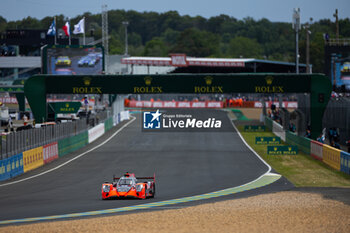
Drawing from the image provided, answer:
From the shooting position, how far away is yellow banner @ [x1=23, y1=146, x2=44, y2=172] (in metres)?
31.6

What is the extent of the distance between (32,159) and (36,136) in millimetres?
1449

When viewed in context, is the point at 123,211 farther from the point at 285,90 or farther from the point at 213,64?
the point at 213,64

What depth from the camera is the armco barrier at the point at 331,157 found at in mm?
31358

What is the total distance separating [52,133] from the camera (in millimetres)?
37000

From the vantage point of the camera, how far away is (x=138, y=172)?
3139cm

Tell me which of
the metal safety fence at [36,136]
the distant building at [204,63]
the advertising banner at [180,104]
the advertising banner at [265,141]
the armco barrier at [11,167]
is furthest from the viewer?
the distant building at [204,63]

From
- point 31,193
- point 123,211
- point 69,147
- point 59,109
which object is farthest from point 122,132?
point 123,211

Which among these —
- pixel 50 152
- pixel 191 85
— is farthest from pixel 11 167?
pixel 191 85

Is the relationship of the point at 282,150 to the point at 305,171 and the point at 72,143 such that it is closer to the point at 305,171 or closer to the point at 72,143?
the point at 305,171

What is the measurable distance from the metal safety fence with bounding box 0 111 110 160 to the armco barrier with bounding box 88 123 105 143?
→ 1784 mm

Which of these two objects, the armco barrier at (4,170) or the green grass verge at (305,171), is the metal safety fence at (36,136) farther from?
the green grass verge at (305,171)

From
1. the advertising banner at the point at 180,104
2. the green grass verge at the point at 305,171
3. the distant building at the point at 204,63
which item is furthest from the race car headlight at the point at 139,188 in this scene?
the distant building at the point at 204,63

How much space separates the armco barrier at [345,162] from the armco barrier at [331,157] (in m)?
0.51

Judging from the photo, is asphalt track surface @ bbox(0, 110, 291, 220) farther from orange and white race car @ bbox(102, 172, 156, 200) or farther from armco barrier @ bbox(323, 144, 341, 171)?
armco barrier @ bbox(323, 144, 341, 171)
